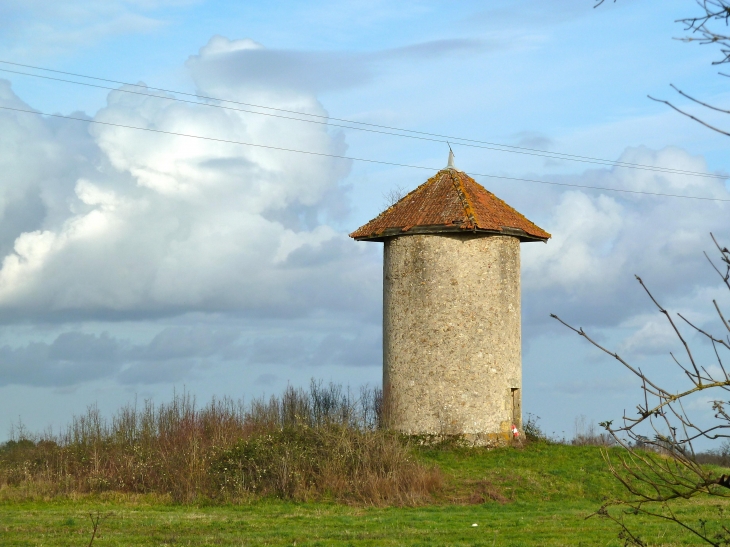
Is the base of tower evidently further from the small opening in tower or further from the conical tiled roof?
the conical tiled roof

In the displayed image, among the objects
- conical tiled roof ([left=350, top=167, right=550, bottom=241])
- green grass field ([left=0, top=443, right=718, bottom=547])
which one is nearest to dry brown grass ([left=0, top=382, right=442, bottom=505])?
green grass field ([left=0, top=443, right=718, bottom=547])

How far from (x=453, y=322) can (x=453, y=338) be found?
44cm

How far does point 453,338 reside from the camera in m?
23.3

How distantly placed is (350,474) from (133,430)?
7.40 m

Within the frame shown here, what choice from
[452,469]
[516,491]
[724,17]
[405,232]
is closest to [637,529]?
[516,491]

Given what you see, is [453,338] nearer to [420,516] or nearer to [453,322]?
[453,322]

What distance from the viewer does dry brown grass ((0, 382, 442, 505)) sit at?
19.3 m

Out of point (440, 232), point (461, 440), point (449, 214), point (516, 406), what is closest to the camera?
point (461, 440)

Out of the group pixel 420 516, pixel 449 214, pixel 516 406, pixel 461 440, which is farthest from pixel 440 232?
pixel 420 516

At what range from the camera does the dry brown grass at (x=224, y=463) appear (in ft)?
63.5

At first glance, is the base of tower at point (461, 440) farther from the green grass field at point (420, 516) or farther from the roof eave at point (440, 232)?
the roof eave at point (440, 232)

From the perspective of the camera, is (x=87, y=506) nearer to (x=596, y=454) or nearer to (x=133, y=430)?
(x=133, y=430)

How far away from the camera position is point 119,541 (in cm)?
1377

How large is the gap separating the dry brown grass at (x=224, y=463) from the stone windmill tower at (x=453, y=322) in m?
1.92
